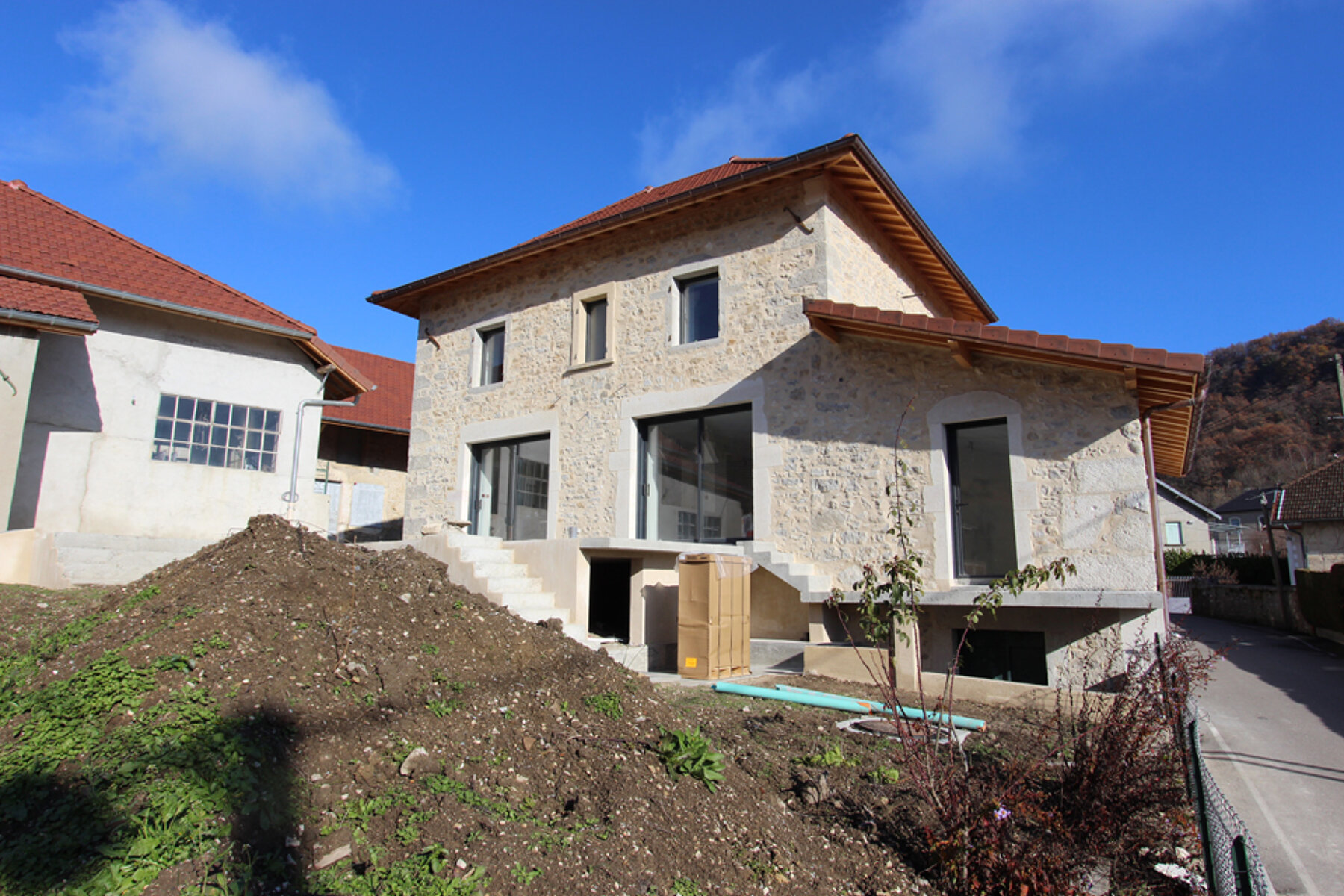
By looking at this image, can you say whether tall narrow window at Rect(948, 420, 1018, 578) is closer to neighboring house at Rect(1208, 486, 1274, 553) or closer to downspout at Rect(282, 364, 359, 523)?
downspout at Rect(282, 364, 359, 523)

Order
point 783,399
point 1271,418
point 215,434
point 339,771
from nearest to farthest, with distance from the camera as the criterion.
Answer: point 339,771 → point 783,399 → point 215,434 → point 1271,418

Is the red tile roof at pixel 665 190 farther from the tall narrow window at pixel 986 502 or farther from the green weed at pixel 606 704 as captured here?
the green weed at pixel 606 704

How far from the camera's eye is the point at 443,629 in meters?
5.17

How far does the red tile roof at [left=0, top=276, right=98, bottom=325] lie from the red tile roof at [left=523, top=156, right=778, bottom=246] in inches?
255

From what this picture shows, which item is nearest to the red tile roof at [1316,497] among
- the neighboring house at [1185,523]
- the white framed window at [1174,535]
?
the neighboring house at [1185,523]

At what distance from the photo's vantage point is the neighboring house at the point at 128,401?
8.58 m

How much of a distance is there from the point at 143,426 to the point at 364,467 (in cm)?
832

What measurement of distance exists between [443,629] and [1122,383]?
738 cm

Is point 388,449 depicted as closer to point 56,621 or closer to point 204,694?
point 56,621

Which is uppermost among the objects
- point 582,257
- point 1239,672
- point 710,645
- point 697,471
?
point 582,257

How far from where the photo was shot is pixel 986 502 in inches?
406

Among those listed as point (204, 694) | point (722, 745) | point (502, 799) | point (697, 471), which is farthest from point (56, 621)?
point (697, 471)

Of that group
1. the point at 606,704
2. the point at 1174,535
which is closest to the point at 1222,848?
the point at 606,704

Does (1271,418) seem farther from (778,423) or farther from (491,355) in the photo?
(491,355)
